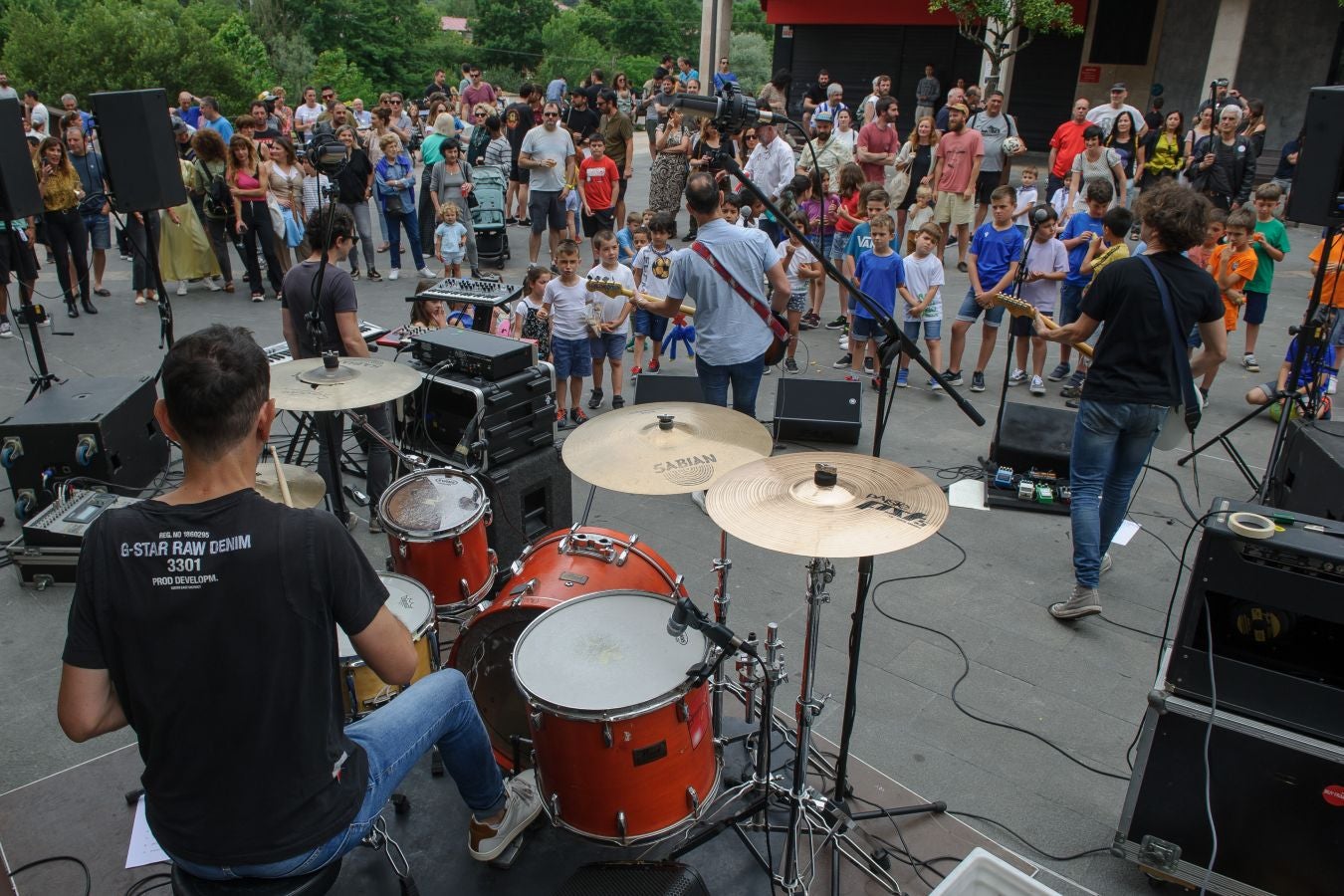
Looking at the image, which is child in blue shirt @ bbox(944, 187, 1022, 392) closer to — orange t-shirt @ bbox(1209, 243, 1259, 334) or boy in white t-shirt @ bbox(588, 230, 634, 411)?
orange t-shirt @ bbox(1209, 243, 1259, 334)

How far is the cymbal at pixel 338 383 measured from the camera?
4219 millimetres

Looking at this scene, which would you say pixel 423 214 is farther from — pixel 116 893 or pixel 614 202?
pixel 116 893

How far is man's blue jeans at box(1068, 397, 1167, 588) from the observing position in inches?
184

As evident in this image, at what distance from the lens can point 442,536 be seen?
4.40m

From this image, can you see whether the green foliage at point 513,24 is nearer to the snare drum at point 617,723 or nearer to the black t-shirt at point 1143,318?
the black t-shirt at point 1143,318

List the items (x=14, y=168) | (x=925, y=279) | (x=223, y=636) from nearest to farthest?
(x=223, y=636), (x=14, y=168), (x=925, y=279)

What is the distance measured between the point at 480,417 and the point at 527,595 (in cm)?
171

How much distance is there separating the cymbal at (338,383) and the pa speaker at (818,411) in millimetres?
3236

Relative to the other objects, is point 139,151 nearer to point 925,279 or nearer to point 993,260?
point 925,279

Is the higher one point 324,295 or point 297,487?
point 324,295

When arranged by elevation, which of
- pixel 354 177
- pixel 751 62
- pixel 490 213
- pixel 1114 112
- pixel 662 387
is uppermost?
pixel 751 62

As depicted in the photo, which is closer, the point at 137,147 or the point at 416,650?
the point at 416,650

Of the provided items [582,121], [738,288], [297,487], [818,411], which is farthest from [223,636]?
[582,121]

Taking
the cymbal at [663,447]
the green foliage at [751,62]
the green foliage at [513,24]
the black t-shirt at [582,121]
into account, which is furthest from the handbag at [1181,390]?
the green foliage at [513,24]
